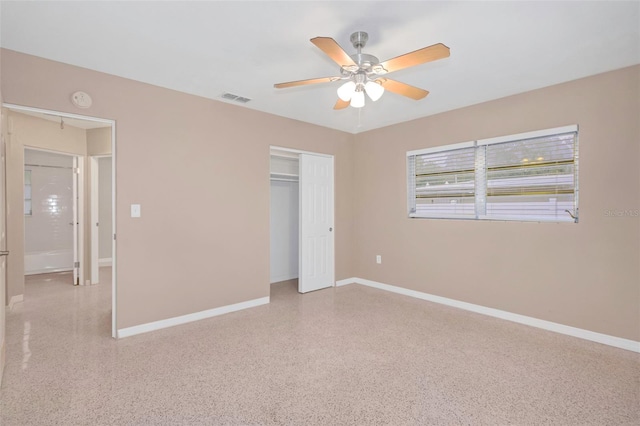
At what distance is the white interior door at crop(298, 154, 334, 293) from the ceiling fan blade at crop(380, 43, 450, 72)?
2.65 meters

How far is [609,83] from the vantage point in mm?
2928

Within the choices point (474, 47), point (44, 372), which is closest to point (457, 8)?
point (474, 47)

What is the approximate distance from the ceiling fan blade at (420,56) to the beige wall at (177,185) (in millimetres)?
2270

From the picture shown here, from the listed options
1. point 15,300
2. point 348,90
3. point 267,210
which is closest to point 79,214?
point 15,300

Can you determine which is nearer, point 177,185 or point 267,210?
point 177,185

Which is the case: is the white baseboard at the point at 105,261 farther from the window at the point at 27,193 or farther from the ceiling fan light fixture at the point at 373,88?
the ceiling fan light fixture at the point at 373,88

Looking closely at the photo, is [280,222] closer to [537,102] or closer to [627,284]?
[537,102]

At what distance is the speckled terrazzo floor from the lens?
1979 mm

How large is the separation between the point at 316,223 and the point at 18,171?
13.1 ft

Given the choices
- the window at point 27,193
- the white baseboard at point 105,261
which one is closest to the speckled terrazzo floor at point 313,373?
the white baseboard at point 105,261

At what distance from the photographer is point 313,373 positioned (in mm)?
2439

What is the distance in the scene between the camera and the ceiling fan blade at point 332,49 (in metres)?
1.80

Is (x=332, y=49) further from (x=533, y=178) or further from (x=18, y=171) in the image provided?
(x=18, y=171)

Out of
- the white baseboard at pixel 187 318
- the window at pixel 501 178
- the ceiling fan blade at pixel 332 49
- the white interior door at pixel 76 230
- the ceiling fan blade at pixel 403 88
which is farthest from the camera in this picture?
the white interior door at pixel 76 230
